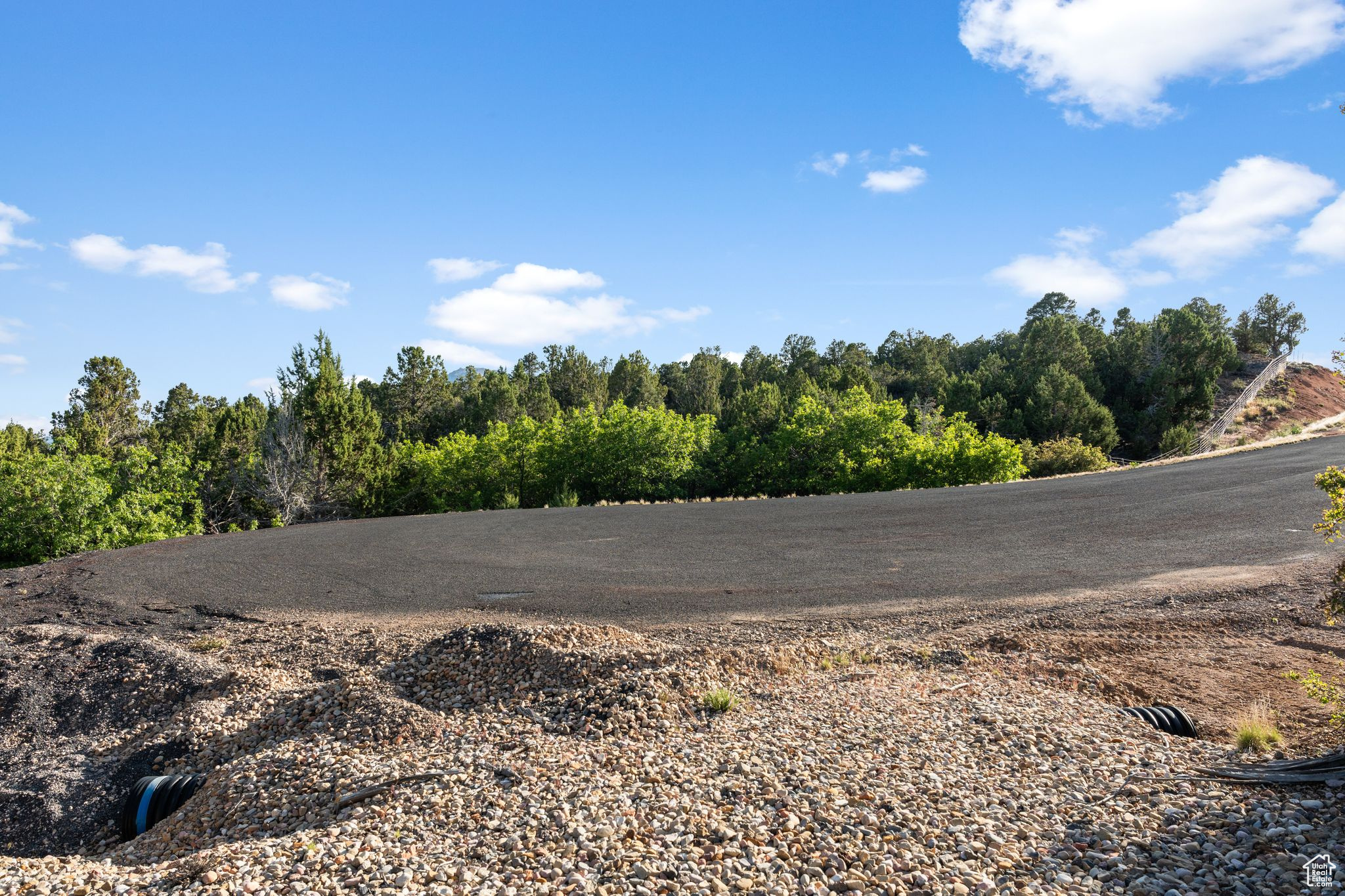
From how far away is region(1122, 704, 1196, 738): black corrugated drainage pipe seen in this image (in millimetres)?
5480

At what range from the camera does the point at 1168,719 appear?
5.54 metres

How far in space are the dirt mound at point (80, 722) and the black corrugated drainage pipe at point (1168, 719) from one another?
25.7 feet

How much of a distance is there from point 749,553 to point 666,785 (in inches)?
346

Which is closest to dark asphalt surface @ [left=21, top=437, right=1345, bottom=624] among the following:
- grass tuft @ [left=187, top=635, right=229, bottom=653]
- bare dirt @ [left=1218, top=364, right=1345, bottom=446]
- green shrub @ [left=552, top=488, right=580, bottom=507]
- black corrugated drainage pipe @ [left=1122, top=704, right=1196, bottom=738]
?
grass tuft @ [left=187, top=635, right=229, bottom=653]

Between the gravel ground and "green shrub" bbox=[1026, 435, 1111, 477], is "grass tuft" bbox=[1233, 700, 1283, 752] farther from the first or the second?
"green shrub" bbox=[1026, 435, 1111, 477]

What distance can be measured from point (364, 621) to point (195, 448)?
25.7 m

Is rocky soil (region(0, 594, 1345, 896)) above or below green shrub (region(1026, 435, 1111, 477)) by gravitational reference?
below

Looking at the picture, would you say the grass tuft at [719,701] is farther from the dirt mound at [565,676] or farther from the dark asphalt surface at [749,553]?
the dark asphalt surface at [749,553]

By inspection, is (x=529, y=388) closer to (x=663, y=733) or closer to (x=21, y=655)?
(x=21, y=655)

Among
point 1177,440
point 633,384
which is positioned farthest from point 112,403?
point 1177,440

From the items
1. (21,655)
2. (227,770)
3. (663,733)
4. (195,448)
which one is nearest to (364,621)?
(21,655)

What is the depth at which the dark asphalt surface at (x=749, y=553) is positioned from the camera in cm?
1029

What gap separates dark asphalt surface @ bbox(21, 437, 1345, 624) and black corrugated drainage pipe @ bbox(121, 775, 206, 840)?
4.68 m

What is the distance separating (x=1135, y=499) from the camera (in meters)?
16.5
